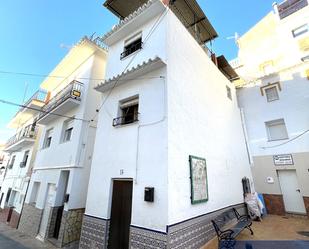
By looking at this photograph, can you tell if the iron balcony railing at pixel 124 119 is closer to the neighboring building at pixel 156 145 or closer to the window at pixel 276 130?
the neighboring building at pixel 156 145

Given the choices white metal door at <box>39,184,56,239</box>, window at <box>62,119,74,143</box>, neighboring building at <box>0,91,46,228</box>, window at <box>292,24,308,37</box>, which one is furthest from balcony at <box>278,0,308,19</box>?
neighboring building at <box>0,91,46,228</box>

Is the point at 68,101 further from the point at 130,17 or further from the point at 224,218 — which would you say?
the point at 224,218

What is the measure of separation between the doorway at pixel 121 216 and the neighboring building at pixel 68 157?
8.40ft

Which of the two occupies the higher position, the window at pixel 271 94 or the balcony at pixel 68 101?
the window at pixel 271 94

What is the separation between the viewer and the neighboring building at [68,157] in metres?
7.02

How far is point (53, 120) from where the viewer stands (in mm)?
10273

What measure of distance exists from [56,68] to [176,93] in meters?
9.42

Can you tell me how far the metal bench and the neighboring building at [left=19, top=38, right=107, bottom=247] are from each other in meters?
5.45

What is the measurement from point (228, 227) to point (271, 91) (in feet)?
28.9

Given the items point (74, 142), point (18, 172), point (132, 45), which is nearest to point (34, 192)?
point (74, 142)

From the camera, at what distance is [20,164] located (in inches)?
562

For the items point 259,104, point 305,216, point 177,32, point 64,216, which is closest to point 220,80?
point 259,104

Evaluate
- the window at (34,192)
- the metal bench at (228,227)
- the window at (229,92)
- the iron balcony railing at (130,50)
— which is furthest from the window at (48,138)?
the window at (229,92)

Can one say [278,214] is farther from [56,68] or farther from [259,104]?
[56,68]
